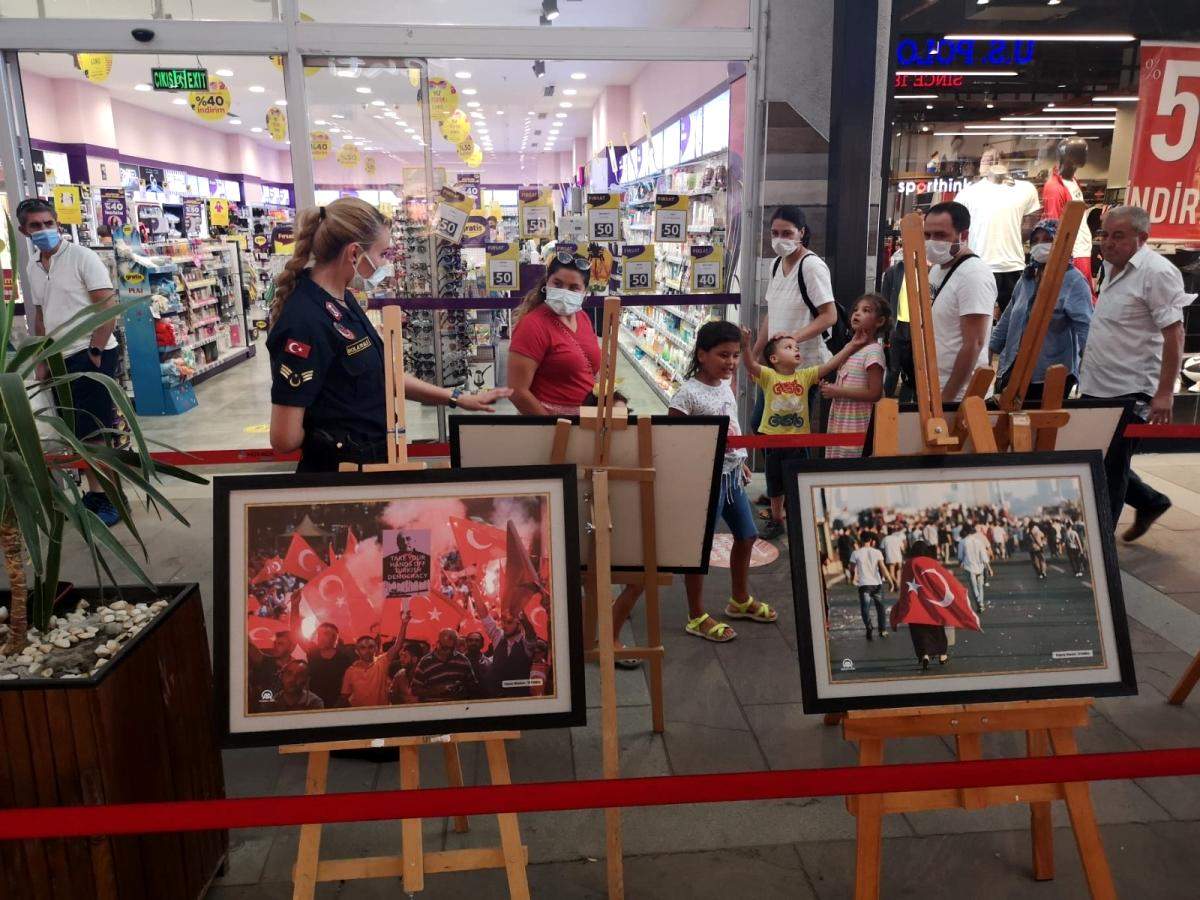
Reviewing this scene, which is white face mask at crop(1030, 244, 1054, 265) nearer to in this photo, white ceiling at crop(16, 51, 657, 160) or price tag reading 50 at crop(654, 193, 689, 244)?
price tag reading 50 at crop(654, 193, 689, 244)

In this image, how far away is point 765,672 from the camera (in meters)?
3.52

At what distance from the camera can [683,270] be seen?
7227 mm

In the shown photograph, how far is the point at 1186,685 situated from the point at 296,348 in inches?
131

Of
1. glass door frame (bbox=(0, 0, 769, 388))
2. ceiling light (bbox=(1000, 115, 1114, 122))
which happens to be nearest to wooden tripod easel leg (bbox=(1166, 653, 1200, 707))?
glass door frame (bbox=(0, 0, 769, 388))

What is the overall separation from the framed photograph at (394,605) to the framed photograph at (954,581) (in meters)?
0.56

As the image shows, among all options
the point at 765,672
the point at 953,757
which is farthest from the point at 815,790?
the point at 765,672

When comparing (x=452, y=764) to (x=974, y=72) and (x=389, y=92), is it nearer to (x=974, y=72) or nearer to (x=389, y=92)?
(x=389, y=92)

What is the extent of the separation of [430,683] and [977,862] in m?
1.70

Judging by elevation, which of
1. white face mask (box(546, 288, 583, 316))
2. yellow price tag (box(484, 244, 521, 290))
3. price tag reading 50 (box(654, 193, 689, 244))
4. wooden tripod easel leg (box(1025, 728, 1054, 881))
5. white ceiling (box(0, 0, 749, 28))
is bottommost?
wooden tripod easel leg (box(1025, 728, 1054, 881))

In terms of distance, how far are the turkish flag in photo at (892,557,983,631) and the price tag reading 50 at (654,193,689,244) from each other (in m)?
4.42

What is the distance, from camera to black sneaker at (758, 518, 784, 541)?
5.00 metres

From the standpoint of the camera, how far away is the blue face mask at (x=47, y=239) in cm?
502

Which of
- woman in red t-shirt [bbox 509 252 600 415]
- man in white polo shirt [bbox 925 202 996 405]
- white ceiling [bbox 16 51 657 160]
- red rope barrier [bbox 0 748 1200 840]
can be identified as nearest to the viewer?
red rope barrier [bbox 0 748 1200 840]

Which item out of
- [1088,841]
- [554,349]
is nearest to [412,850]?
[1088,841]
